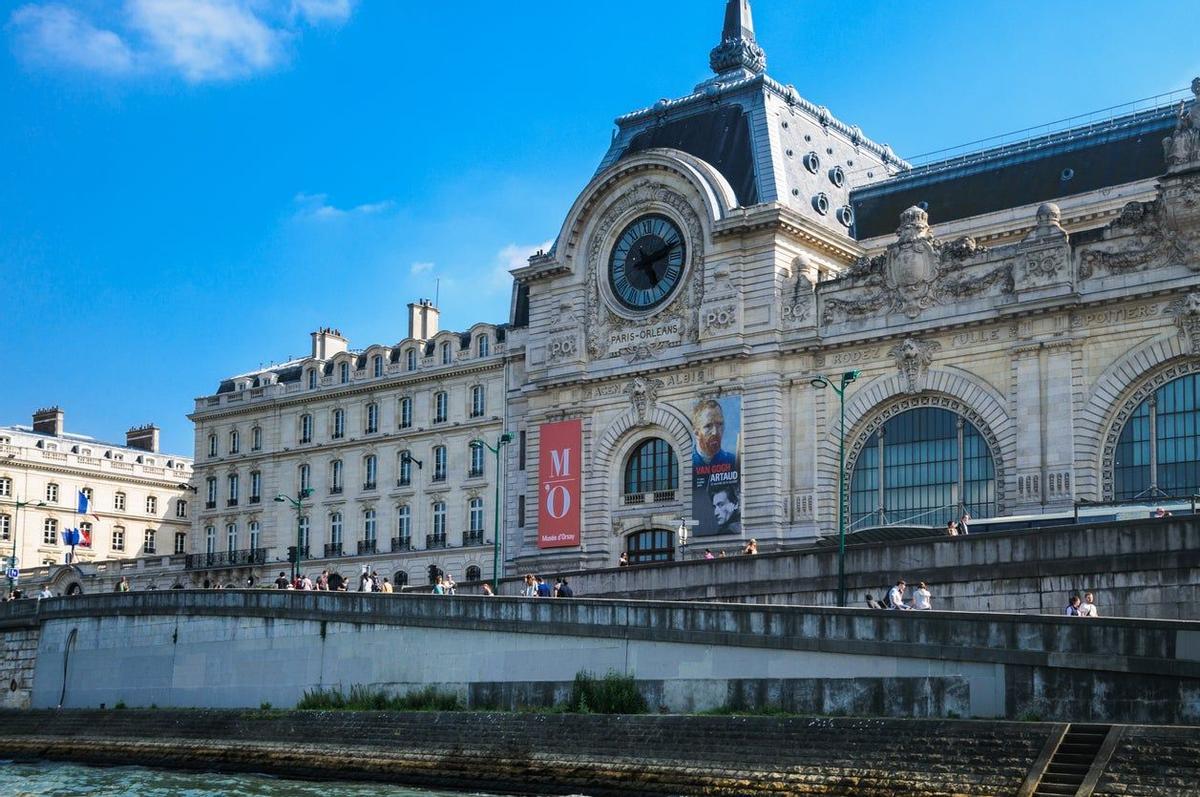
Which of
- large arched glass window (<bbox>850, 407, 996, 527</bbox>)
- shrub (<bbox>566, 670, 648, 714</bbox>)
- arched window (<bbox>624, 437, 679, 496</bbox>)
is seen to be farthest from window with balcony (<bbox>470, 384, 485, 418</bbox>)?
shrub (<bbox>566, 670, 648, 714</bbox>)

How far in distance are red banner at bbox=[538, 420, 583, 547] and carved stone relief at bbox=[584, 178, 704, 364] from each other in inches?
129

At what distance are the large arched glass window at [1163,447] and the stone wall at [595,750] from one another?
2227 cm

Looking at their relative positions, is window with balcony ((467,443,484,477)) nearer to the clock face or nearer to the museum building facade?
the museum building facade

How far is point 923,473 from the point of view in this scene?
5566 centimetres

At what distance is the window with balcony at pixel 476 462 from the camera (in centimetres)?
7369

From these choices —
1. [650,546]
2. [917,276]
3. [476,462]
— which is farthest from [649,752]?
[476,462]

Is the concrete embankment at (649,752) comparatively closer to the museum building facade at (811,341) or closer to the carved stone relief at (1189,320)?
the museum building facade at (811,341)

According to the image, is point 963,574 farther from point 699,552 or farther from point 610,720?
point 699,552

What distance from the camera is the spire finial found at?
2881 inches

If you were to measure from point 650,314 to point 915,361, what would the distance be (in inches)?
443

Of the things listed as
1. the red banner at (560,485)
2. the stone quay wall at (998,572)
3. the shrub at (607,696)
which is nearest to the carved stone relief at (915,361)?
the red banner at (560,485)

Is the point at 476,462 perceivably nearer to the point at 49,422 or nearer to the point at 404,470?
the point at 404,470

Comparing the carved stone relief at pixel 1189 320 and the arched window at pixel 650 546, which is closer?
the carved stone relief at pixel 1189 320

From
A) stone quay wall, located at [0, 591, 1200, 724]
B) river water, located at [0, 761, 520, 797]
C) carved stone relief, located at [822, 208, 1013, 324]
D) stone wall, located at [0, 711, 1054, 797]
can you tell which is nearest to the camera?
stone wall, located at [0, 711, 1054, 797]
